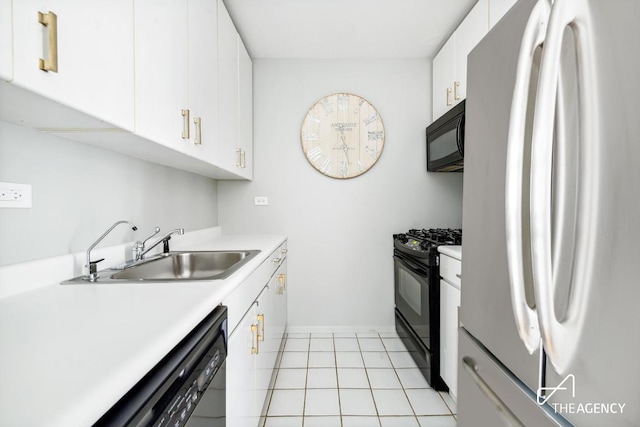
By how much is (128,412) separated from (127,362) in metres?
0.07

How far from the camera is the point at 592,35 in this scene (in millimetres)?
530

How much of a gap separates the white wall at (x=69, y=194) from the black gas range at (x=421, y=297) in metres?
1.66

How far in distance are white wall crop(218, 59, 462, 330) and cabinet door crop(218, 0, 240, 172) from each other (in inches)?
23.6

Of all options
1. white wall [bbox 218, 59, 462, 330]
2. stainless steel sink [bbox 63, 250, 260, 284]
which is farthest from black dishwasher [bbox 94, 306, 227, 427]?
white wall [bbox 218, 59, 462, 330]

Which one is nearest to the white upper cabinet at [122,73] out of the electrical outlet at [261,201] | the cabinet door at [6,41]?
the cabinet door at [6,41]

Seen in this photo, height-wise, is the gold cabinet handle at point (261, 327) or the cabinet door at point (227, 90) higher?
the cabinet door at point (227, 90)

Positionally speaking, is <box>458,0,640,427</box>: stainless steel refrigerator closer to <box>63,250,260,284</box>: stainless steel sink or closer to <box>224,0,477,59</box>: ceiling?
<box>63,250,260,284</box>: stainless steel sink

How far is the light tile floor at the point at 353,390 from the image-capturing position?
1.72 m

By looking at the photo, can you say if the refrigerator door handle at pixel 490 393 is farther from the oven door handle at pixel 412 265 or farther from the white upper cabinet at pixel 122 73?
the white upper cabinet at pixel 122 73

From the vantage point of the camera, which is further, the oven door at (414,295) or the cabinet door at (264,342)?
the oven door at (414,295)

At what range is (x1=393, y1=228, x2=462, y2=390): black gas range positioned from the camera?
1.99m

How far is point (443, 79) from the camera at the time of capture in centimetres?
255

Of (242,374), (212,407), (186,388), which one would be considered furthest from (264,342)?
(186,388)

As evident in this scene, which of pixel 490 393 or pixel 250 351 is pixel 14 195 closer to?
pixel 250 351
